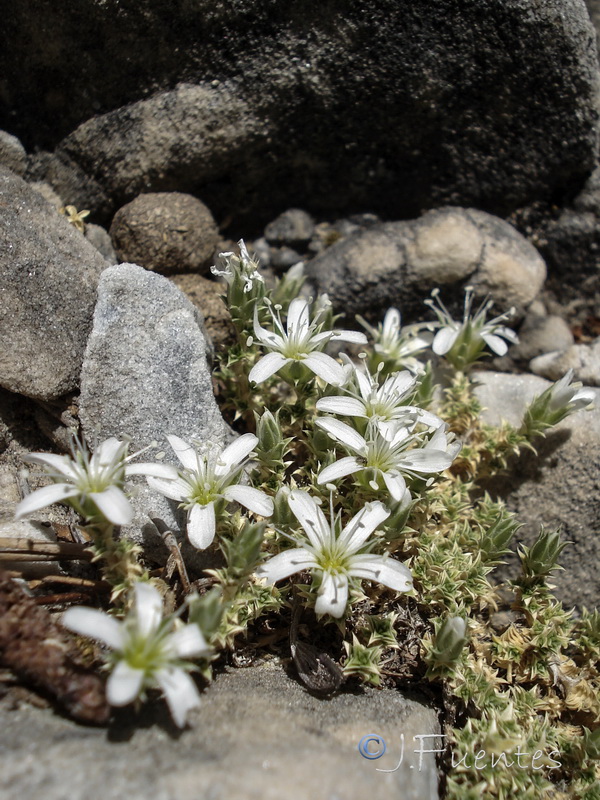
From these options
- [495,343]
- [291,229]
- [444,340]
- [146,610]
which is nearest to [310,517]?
[146,610]

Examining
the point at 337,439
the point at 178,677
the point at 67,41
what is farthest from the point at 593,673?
the point at 67,41

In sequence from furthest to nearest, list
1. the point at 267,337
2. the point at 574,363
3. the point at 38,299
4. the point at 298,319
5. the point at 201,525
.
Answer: the point at 574,363 < the point at 298,319 < the point at 267,337 < the point at 38,299 < the point at 201,525

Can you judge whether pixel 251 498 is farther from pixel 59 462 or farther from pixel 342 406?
pixel 59 462

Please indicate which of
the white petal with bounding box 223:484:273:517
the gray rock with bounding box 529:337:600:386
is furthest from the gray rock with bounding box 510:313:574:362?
the white petal with bounding box 223:484:273:517

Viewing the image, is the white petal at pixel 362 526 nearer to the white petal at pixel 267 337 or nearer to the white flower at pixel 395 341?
the white petal at pixel 267 337

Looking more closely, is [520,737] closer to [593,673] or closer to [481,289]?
[593,673]

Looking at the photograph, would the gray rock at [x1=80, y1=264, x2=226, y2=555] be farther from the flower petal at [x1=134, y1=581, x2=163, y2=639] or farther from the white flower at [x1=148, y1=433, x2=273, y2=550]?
the flower petal at [x1=134, y1=581, x2=163, y2=639]
